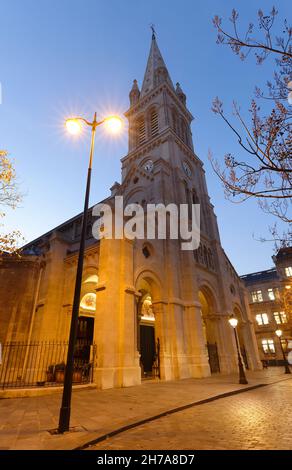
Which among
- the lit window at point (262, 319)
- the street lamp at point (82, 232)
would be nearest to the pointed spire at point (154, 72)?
the street lamp at point (82, 232)

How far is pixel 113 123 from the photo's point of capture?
8.07 meters

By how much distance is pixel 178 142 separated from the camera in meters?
30.4

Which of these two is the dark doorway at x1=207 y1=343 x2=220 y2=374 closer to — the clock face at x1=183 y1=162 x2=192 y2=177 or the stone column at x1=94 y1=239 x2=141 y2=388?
the stone column at x1=94 y1=239 x2=141 y2=388

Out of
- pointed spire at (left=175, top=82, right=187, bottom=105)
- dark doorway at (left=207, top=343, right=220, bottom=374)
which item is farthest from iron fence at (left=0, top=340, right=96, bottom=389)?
pointed spire at (left=175, top=82, right=187, bottom=105)

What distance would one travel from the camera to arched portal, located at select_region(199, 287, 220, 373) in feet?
70.4

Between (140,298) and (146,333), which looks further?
(146,333)

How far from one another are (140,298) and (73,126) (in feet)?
52.3

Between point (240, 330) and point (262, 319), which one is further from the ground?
point (262, 319)

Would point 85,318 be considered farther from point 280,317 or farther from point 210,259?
point 280,317

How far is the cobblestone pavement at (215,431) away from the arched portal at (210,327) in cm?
1584

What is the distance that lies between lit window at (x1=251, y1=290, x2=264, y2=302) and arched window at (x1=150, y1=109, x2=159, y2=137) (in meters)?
34.2

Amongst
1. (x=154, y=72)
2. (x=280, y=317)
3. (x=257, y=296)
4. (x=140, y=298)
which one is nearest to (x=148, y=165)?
(x=140, y=298)

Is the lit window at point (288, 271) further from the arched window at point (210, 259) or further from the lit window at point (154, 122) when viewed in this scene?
the lit window at point (154, 122)

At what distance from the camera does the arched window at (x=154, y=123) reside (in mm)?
32125
